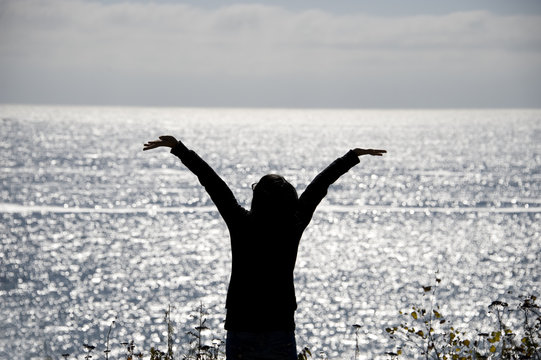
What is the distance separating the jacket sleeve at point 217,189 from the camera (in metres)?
4.69

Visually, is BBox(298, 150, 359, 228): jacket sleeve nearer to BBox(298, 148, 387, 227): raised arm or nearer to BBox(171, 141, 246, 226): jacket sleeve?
BBox(298, 148, 387, 227): raised arm

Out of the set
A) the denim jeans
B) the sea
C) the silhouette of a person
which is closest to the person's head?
the silhouette of a person

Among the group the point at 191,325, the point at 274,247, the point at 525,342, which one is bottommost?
the point at 191,325

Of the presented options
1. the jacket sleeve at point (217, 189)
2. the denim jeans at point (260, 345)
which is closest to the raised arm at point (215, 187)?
the jacket sleeve at point (217, 189)

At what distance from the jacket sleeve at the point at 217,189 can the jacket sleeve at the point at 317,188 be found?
432 millimetres

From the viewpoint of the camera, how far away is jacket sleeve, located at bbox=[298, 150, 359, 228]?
4918 mm

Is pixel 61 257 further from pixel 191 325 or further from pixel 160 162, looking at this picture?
pixel 160 162

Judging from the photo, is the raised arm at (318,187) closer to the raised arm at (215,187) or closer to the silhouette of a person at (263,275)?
the silhouette of a person at (263,275)

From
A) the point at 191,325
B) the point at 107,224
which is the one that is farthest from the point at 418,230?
the point at 191,325

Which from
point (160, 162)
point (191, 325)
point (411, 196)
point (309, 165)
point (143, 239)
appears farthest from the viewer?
point (160, 162)

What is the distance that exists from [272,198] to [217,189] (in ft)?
1.34

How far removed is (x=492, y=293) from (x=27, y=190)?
87531 millimetres

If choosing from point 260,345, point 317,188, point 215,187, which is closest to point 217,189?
point 215,187

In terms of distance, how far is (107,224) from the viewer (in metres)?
89.1
